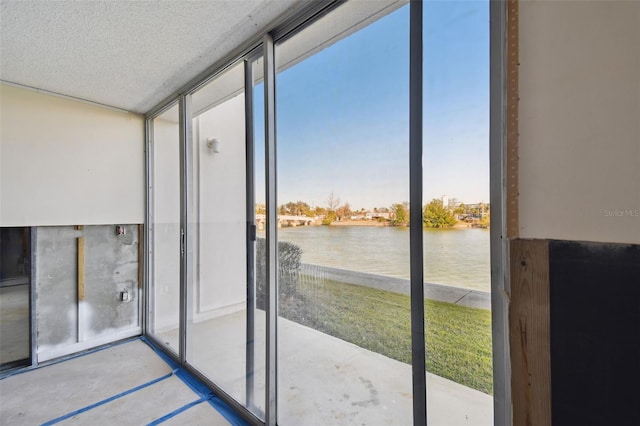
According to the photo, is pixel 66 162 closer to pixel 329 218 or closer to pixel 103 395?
pixel 103 395

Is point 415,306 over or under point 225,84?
under

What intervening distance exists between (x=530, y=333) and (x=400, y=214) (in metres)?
0.58

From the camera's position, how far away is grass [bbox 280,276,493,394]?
1.01 metres

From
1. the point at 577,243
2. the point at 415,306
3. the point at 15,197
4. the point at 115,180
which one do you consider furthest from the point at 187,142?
the point at 577,243

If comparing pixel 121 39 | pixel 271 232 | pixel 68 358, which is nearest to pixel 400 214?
pixel 271 232

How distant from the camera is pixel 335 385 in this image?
1.51 meters

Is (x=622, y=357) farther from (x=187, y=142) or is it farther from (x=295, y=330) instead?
(x=187, y=142)

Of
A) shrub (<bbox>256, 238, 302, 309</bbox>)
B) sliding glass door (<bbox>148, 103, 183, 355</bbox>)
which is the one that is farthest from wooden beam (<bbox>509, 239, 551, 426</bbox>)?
sliding glass door (<bbox>148, 103, 183, 355</bbox>)

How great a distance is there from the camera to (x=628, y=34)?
2.28ft

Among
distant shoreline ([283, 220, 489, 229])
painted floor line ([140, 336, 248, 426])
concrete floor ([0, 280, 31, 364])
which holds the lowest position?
painted floor line ([140, 336, 248, 426])

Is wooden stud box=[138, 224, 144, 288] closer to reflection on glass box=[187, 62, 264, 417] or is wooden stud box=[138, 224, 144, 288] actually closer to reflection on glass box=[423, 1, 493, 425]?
reflection on glass box=[187, 62, 264, 417]

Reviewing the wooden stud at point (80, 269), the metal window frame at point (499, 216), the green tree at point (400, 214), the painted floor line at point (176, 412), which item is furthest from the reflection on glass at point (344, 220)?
the wooden stud at point (80, 269)

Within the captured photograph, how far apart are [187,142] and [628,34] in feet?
8.93

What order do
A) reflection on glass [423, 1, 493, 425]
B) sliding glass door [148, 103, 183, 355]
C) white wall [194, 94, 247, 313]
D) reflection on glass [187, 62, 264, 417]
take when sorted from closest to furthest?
reflection on glass [423, 1, 493, 425] → reflection on glass [187, 62, 264, 417] → white wall [194, 94, 247, 313] → sliding glass door [148, 103, 183, 355]
